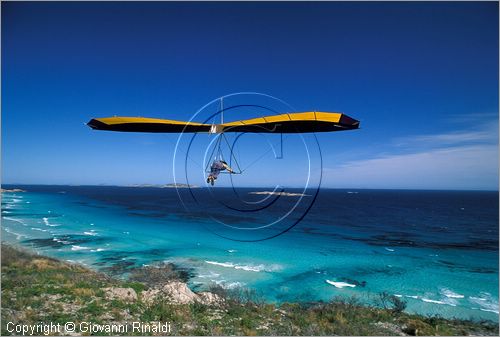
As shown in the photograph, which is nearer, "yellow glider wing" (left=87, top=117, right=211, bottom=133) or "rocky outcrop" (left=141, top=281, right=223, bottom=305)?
"yellow glider wing" (left=87, top=117, right=211, bottom=133)

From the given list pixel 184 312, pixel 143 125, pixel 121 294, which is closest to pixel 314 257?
pixel 184 312

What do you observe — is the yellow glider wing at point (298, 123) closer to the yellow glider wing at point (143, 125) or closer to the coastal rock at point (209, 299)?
the yellow glider wing at point (143, 125)

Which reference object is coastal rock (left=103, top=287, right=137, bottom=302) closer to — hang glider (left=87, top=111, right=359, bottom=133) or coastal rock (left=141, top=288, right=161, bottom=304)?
coastal rock (left=141, top=288, right=161, bottom=304)

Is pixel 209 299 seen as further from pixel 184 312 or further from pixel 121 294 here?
pixel 121 294

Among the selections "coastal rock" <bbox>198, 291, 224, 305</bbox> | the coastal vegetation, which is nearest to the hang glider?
the coastal vegetation

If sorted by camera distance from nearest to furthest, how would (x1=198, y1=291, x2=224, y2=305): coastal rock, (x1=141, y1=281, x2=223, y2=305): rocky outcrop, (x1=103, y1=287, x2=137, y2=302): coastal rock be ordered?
1. (x1=103, y1=287, x2=137, y2=302): coastal rock
2. (x1=141, y1=281, x2=223, y2=305): rocky outcrop
3. (x1=198, y1=291, x2=224, y2=305): coastal rock

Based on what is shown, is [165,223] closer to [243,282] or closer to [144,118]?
[243,282]
